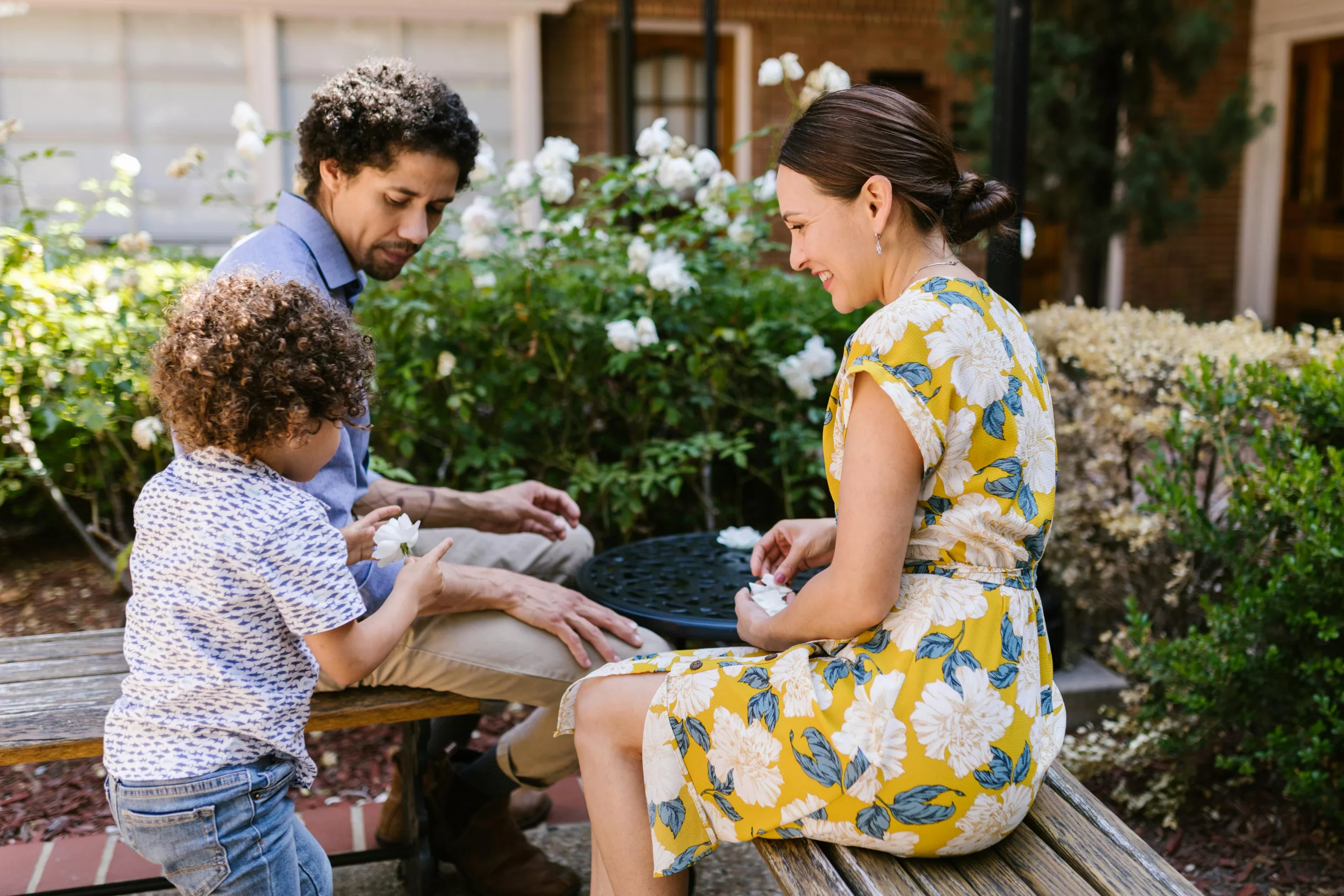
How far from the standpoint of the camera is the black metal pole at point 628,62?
5.26m

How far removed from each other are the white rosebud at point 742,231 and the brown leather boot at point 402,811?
5.94 ft

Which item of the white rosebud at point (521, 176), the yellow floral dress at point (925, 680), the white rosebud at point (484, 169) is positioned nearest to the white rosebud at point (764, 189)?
the white rosebud at point (521, 176)

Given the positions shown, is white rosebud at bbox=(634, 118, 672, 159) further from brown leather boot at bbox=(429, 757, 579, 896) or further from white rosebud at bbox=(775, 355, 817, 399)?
brown leather boot at bbox=(429, 757, 579, 896)

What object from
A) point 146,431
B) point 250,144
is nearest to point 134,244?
point 250,144

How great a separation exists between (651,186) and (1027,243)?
1202mm

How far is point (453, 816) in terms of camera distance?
2.64 m

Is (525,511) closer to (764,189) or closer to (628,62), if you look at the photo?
(764,189)

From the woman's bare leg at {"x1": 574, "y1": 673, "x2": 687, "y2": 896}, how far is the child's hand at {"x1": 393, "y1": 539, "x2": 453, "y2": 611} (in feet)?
1.08

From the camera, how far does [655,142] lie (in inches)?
144

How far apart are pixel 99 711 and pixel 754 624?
4.04 ft

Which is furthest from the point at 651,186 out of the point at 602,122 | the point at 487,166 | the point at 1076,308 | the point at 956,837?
the point at 602,122

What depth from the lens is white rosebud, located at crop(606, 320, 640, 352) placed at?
3287mm

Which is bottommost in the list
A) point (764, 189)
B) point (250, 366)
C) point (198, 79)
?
point (250, 366)

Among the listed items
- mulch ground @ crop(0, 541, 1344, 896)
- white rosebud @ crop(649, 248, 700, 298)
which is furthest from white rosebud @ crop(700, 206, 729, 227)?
mulch ground @ crop(0, 541, 1344, 896)
